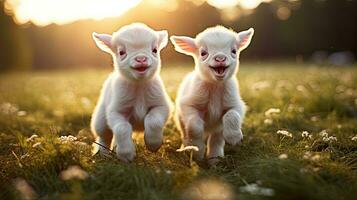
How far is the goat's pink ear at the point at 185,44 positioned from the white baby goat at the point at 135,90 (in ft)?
0.60

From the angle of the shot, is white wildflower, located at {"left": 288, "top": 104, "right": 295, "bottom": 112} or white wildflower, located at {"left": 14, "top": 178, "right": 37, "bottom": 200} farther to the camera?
white wildflower, located at {"left": 288, "top": 104, "right": 295, "bottom": 112}

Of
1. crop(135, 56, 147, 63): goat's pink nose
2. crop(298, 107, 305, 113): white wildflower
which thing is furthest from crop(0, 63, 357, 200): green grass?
crop(135, 56, 147, 63): goat's pink nose

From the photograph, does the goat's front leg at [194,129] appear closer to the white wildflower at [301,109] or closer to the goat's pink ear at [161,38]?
the goat's pink ear at [161,38]

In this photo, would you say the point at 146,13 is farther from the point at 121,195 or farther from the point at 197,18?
the point at 121,195

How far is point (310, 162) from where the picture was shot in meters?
3.83

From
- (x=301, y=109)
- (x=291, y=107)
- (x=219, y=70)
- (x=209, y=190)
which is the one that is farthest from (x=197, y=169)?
(x=301, y=109)

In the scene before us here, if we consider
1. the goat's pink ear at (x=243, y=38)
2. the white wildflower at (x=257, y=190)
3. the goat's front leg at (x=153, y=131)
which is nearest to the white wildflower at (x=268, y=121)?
the goat's pink ear at (x=243, y=38)

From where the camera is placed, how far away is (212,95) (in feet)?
16.6

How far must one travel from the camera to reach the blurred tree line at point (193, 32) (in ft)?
111

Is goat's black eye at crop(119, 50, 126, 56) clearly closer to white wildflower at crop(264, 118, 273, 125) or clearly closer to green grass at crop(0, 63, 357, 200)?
green grass at crop(0, 63, 357, 200)

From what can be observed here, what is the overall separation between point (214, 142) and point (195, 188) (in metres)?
1.80

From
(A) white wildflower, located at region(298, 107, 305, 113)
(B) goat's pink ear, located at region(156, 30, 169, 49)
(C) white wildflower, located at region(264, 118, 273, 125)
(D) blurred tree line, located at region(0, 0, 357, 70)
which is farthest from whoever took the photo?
(D) blurred tree line, located at region(0, 0, 357, 70)

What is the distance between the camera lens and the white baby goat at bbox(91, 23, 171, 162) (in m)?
4.56

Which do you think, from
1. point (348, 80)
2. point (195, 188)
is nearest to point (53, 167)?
point (195, 188)
